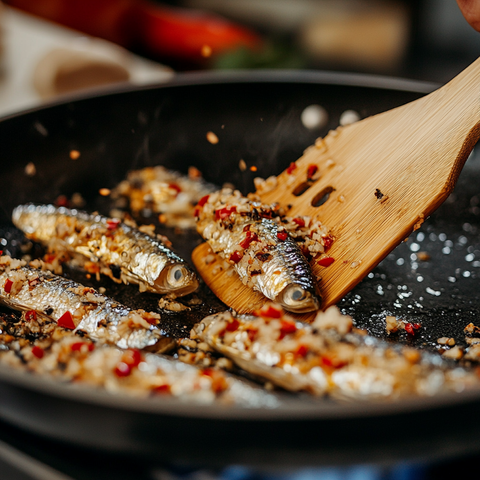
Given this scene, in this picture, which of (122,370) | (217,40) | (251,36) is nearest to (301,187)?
(122,370)

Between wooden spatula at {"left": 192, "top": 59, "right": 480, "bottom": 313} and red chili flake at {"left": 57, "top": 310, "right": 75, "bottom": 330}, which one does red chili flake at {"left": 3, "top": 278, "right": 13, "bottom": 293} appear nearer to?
red chili flake at {"left": 57, "top": 310, "right": 75, "bottom": 330}

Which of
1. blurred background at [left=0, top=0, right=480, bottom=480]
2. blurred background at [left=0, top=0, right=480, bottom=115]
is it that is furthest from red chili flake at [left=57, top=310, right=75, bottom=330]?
blurred background at [left=0, top=0, right=480, bottom=115]

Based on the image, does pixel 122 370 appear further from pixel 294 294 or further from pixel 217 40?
pixel 217 40

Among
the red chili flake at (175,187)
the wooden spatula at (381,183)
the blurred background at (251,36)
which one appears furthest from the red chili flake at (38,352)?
the blurred background at (251,36)

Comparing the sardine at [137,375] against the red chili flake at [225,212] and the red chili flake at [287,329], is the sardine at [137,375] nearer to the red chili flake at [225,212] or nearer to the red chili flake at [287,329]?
the red chili flake at [287,329]

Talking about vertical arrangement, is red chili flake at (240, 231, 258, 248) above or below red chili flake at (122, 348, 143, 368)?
above

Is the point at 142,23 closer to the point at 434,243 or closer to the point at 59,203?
the point at 59,203
